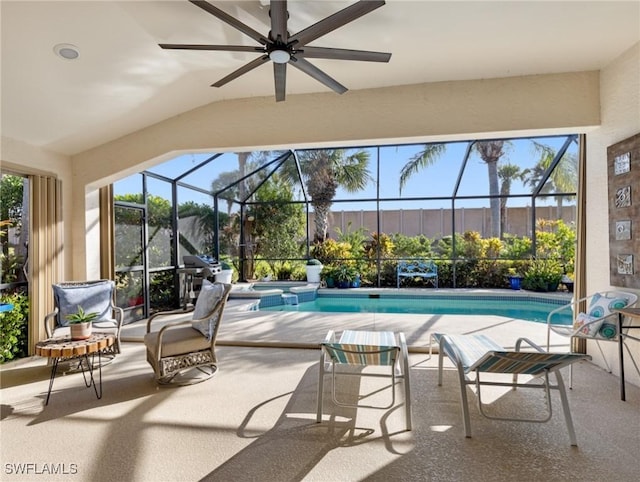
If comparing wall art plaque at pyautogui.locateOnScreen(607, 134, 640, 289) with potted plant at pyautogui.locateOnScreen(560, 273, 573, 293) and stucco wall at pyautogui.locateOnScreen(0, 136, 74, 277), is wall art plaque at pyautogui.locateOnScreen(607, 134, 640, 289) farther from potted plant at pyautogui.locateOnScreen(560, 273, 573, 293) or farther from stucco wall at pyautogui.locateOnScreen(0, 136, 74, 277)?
stucco wall at pyautogui.locateOnScreen(0, 136, 74, 277)

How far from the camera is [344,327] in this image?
18.5 ft

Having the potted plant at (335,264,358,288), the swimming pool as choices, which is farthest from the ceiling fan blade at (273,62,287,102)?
the potted plant at (335,264,358,288)

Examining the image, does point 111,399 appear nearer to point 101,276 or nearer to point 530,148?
point 101,276

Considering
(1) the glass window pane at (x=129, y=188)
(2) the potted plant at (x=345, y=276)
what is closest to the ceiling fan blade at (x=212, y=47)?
(1) the glass window pane at (x=129, y=188)

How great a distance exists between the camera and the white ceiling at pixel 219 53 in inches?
112

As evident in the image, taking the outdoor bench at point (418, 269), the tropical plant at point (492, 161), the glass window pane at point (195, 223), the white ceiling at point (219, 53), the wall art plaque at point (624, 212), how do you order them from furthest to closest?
the tropical plant at point (492, 161), the outdoor bench at point (418, 269), the glass window pane at point (195, 223), the wall art plaque at point (624, 212), the white ceiling at point (219, 53)

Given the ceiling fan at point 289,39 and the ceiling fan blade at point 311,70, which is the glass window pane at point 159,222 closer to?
the ceiling fan at point 289,39

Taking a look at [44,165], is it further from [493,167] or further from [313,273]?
[493,167]

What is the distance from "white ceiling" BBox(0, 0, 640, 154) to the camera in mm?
2844

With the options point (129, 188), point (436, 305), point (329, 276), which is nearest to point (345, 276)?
point (329, 276)

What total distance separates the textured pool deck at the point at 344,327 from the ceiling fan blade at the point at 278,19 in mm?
3619

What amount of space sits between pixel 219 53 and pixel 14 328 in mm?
4147

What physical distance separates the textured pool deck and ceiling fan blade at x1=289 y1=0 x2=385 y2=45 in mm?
3613

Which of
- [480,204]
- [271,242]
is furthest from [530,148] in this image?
[271,242]
